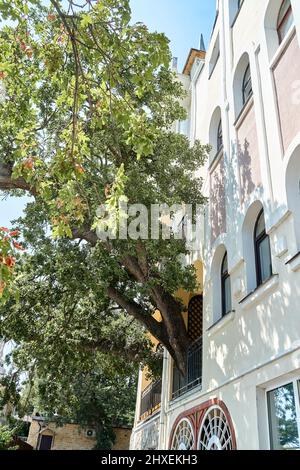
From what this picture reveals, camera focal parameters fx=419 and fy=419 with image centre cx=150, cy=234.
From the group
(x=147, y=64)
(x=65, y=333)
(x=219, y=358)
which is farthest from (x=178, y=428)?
(x=147, y=64)

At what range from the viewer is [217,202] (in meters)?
9.84

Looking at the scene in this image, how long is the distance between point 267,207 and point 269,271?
107 centimetres

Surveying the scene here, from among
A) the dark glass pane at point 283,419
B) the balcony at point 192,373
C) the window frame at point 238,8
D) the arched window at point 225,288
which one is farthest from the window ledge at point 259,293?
the window frame at point 238,8

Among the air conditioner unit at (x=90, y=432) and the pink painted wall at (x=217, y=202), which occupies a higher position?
the pink painted wall at (x=217, y=202)

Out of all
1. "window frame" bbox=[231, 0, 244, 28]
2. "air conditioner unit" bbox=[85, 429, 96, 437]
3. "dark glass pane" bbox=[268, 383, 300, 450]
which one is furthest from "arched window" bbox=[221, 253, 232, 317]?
"air conditioner unit" bbox=[85, 429, 96, 437]

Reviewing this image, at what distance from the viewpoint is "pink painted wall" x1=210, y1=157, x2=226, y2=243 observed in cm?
936

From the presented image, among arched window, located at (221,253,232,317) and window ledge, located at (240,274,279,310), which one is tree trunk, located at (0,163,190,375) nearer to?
arched window, located at (221,253,232,317)

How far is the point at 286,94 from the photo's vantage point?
6887mm

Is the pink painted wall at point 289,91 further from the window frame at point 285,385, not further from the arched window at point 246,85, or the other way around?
the window frame at point 285,385

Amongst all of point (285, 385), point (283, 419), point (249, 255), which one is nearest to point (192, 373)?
point (249, 255)

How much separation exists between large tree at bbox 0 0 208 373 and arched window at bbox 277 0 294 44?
2917 millimetres

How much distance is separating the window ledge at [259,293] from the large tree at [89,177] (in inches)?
80.8

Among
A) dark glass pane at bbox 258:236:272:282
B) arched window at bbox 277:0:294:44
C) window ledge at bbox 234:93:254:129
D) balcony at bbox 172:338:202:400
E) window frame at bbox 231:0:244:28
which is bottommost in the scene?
balcony at bbox 172:338:202:400

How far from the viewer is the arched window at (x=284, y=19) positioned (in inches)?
302
